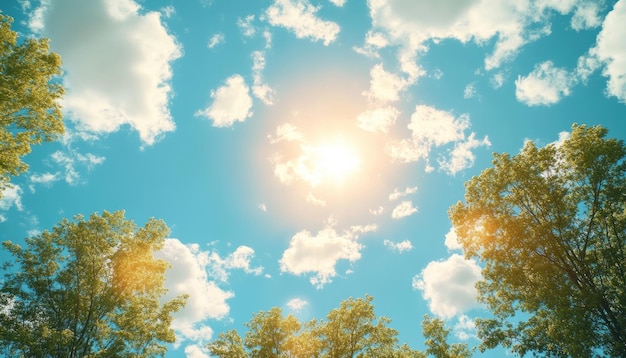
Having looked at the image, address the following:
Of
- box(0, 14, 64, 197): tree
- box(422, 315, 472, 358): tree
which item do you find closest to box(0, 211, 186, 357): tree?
box(0, 14, 64, 197): tree

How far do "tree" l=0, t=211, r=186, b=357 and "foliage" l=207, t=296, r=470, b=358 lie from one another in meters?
8.75

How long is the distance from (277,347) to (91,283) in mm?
16098

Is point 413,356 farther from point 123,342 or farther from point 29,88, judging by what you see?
point 29,88

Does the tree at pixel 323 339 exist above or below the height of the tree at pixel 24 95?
below

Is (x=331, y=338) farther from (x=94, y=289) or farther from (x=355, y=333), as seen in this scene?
(x=94, y=289)

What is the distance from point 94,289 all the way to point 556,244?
99.6 ft

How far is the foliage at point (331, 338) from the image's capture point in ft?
95.3

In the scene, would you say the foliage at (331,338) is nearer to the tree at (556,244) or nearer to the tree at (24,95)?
the tree at (556,244)

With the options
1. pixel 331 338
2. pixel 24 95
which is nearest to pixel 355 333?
pixel 331 338

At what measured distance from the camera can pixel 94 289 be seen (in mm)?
22844

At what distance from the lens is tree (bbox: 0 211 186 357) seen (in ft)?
72.0

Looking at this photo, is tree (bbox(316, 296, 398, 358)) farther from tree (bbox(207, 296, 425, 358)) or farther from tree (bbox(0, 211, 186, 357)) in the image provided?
tree (bbox(0, 211, 186, 357))

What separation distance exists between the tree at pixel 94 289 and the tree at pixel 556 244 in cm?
2266

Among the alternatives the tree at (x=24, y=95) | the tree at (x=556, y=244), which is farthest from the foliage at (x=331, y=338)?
the tree at (x=24, y=95)
